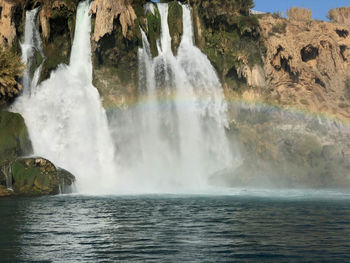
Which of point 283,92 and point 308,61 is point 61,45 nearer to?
point 283,92

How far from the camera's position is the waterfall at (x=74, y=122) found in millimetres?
46281

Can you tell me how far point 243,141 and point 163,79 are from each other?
36.7 feet

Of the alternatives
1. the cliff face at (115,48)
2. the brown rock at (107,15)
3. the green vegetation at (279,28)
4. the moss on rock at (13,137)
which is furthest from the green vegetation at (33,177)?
the green vegetation at (279,28)

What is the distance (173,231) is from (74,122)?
28904 millimetres

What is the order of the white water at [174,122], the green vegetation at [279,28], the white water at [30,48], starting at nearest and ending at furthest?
the white water at [30,48] → the white water at [174,122] → the green vegetation at [279,28]

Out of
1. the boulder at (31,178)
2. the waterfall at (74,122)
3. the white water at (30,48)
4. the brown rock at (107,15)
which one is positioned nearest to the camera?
the boulder at (31,178)

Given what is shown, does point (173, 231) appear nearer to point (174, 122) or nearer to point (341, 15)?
point (174, 122)

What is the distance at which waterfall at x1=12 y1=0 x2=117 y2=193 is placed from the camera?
1822 inches

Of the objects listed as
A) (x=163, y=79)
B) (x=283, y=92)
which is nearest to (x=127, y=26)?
(x=163, y=79)

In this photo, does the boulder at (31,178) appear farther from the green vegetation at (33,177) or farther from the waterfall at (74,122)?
the waterfall at (74,122)

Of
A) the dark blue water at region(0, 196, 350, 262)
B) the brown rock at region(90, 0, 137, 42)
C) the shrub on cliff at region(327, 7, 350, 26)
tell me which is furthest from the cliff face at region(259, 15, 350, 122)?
the dark blue water at region(0, 196, 350, 262)

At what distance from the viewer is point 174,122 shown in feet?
175

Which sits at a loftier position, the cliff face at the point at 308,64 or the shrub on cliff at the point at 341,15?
the shrub on cliff at the point at 341,15

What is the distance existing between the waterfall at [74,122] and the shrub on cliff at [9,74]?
44.9 inches
